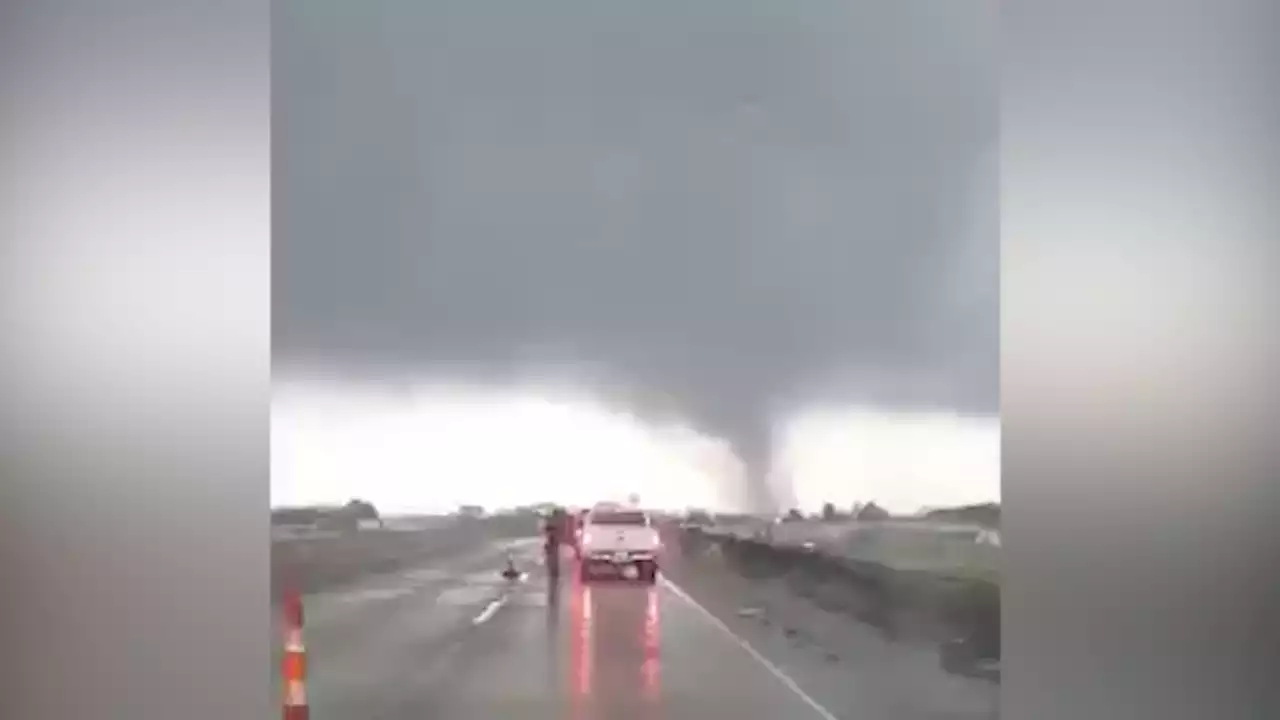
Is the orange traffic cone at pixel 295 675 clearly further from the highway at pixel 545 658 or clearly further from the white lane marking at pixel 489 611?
the white lane marking at pixel 489 611

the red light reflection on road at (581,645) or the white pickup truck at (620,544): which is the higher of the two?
the white pickup truck at (620,544)

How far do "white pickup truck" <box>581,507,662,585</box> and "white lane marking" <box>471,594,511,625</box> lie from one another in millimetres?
137

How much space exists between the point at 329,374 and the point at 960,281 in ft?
3.34

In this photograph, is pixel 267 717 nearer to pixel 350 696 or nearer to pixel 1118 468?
pixel 350 696

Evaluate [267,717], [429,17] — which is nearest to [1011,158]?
[429,17]

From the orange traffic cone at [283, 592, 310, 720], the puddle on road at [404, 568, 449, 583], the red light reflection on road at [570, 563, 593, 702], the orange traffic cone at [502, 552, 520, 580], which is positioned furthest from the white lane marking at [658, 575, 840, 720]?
the orange traffic cone at [283, 592, 310, 720]

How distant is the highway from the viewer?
1800mm

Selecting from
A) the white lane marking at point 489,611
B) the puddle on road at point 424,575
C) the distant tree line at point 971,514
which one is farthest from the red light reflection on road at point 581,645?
the distant tree line at point 971,514

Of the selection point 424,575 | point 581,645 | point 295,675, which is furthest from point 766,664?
point 295,675

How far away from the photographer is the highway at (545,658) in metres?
1.80

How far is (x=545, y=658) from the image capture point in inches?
71.8

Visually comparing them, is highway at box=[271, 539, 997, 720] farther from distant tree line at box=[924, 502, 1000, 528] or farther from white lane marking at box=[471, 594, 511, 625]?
distant tree line at box=[924, 502, 1000, 528]

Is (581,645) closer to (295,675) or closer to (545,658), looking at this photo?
(545,658)

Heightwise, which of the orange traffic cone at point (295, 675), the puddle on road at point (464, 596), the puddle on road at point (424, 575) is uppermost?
the puddle on road at point (424, 575)
